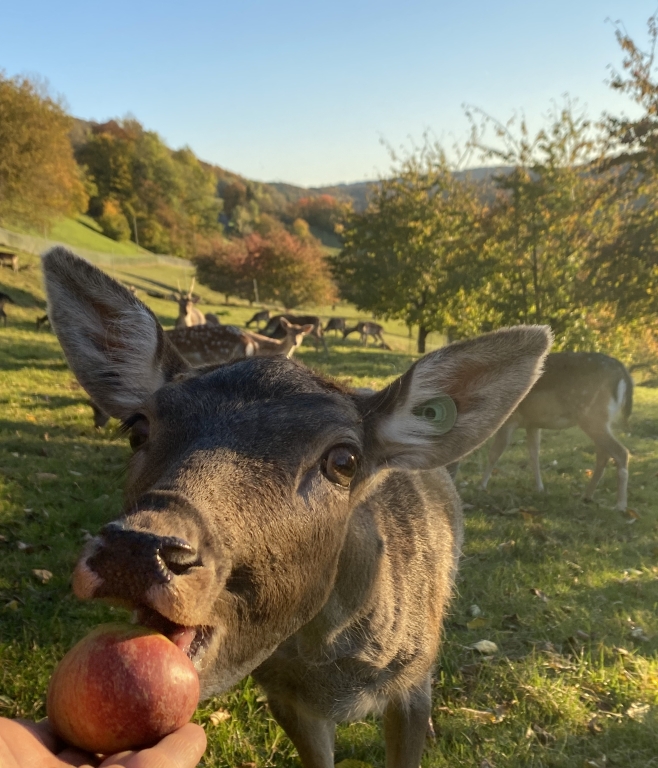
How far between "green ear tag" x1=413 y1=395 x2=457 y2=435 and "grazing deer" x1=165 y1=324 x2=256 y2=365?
37.4 feet

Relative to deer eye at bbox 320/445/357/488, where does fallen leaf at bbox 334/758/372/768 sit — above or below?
below

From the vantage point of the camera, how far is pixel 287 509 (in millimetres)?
2078

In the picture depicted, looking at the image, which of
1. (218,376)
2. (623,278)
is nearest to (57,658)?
(218,376)

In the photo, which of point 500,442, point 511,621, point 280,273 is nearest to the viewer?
point 511,621

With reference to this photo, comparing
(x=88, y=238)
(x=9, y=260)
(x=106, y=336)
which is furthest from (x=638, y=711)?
(x=88, y=238)

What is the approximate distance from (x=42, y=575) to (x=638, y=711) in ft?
16.3

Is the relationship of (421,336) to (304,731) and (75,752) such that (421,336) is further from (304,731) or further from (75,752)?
(75,752)

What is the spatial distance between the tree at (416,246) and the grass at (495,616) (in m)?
19.3

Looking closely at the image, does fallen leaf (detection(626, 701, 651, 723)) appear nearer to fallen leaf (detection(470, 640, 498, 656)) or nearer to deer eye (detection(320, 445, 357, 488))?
fallen leaf (detection(470, 640, 498, 656))

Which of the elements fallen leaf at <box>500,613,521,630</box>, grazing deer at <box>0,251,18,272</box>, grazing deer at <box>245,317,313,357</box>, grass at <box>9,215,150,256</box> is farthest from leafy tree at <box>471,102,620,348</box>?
grass at <box>9,215,150,256</box>

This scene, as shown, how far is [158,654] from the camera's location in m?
1.53

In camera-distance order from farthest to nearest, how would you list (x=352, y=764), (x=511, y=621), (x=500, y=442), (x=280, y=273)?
1. (x=280, y=273)
2. (x=500, y=442)
3. (x=511, y=621)
4. (x=352, y=764)

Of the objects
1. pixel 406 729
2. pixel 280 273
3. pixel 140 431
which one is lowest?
pixel 406 729

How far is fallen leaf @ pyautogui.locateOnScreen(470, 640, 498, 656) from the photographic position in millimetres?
4820
